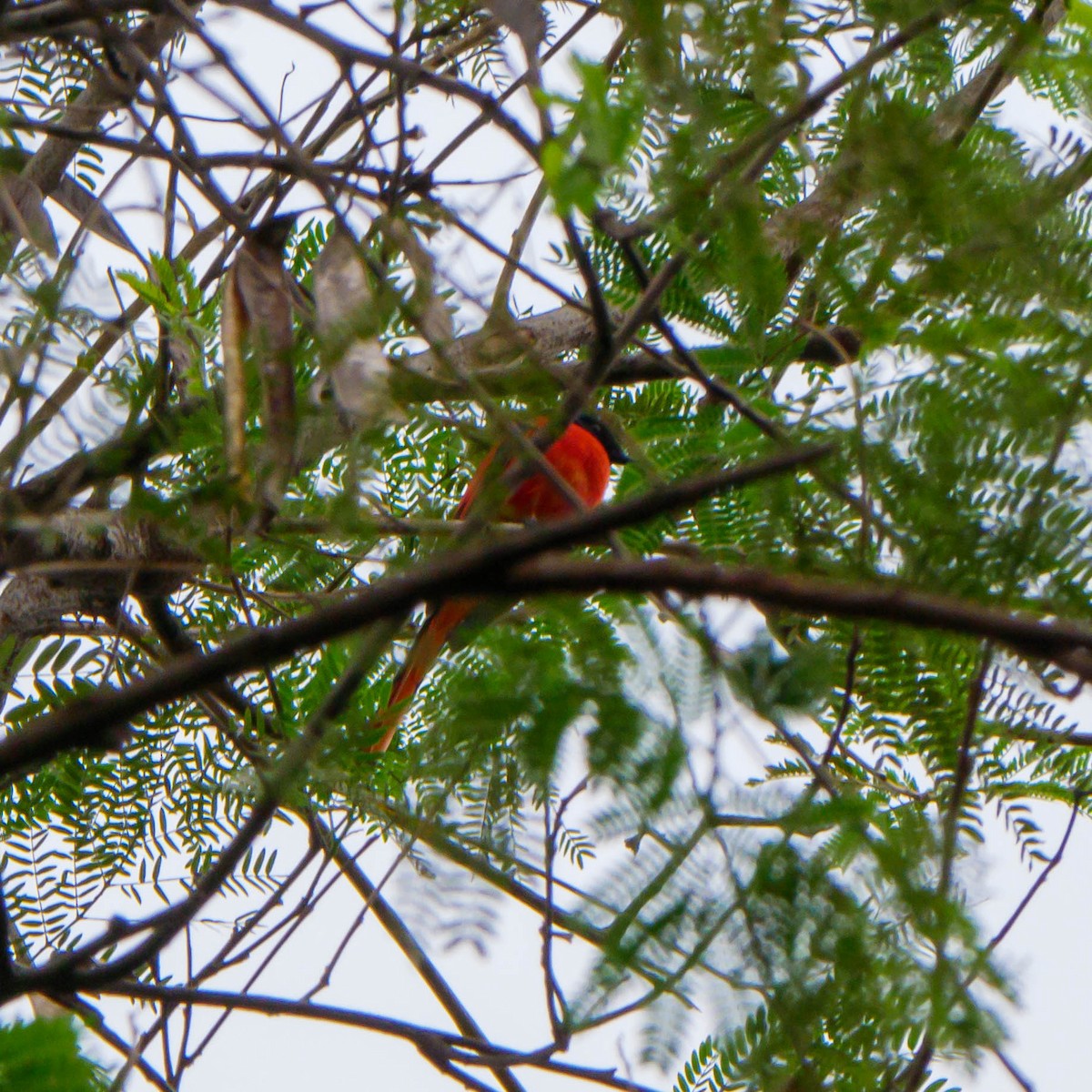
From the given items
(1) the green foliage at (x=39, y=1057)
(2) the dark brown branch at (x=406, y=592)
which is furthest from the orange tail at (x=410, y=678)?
(2) the dark brown branch at (x=406, y=592)

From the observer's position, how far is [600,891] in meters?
0.95

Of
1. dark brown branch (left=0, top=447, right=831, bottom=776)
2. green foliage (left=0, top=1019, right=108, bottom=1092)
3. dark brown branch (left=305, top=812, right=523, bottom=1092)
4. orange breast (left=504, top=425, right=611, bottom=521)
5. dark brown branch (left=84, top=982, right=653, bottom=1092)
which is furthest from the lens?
orange breast (left=504, top=425, right=611, bottom=521)

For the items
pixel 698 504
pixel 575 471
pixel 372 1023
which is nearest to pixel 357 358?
pixel 698 504

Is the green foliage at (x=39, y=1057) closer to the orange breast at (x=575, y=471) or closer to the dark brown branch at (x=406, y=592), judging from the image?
the dark brown branch at (x=406, y=592)

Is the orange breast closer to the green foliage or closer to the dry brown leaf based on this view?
the dry brown leaf

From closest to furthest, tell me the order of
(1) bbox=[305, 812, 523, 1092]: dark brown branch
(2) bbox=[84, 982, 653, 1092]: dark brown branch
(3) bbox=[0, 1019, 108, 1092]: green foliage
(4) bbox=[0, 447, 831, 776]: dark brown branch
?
(4) bbox=[0, 447, 831, 776]: dark brown branch → (3) bbox=[0, 1019, 108, 1092]: green foliage → (2) bbox=[84, 982, 653, 1092]: dark brown branch → (1) bbox=[305, 812, 523, 1092]: dark brown branch

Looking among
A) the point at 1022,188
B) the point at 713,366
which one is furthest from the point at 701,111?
the point at 713,366

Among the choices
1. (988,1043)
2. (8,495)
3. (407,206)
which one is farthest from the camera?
(407,206)

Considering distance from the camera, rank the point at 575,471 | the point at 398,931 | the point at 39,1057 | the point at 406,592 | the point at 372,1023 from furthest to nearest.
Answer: the point at 575,471
the point at 398,931
the point at 372,1023
the point at 39,1057
the point at 406,592

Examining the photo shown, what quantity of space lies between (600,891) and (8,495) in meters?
0.68

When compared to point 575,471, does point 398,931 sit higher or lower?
lower

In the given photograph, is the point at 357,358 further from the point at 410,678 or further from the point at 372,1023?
the point at 410,678

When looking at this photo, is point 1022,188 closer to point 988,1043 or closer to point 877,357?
point 877,357

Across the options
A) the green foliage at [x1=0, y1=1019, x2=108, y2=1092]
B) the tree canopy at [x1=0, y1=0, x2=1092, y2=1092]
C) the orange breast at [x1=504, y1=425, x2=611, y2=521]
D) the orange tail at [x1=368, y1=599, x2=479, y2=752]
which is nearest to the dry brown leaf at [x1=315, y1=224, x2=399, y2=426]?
the tree canopy at [x1=0, y1=0, x2=1092, y2=1092]
